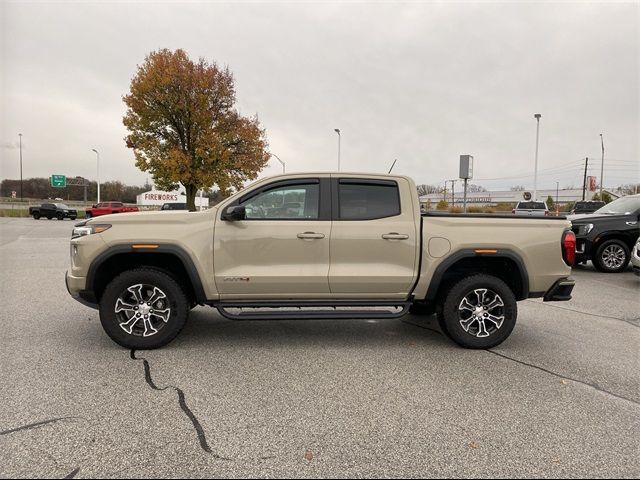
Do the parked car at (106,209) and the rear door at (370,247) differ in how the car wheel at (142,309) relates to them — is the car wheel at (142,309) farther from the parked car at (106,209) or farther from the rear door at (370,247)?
the parked car at (106,209)

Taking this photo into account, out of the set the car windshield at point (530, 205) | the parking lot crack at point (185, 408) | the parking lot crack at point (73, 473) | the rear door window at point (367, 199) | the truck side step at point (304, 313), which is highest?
the car windshield at point (530, 205)

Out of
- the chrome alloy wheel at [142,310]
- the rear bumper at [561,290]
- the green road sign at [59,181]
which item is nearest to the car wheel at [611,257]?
the rear bumper at [561,290]

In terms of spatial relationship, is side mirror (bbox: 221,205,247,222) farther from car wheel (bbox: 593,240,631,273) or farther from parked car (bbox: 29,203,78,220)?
parked car (bbox: 29,203,78,220)

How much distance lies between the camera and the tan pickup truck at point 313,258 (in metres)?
4.40

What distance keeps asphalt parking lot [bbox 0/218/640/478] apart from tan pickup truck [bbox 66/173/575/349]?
41 cm

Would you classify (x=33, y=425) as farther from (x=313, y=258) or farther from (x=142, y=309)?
(x=313, y=258)

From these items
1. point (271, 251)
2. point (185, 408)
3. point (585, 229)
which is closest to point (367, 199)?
point (271, 251)

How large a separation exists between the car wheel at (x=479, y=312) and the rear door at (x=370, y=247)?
52 cm

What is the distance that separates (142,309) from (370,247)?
2430mm

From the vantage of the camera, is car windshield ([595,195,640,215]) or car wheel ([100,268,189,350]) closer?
car wheel ([100,268,189,350])

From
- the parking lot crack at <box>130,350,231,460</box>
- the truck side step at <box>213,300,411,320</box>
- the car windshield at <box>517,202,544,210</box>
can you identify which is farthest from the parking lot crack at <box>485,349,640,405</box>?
the car windshield at <box>517,202,544,210</box>

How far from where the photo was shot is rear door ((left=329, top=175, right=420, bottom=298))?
4.53 meters

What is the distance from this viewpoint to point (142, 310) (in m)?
4.41

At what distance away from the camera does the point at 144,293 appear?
448 centimetres
